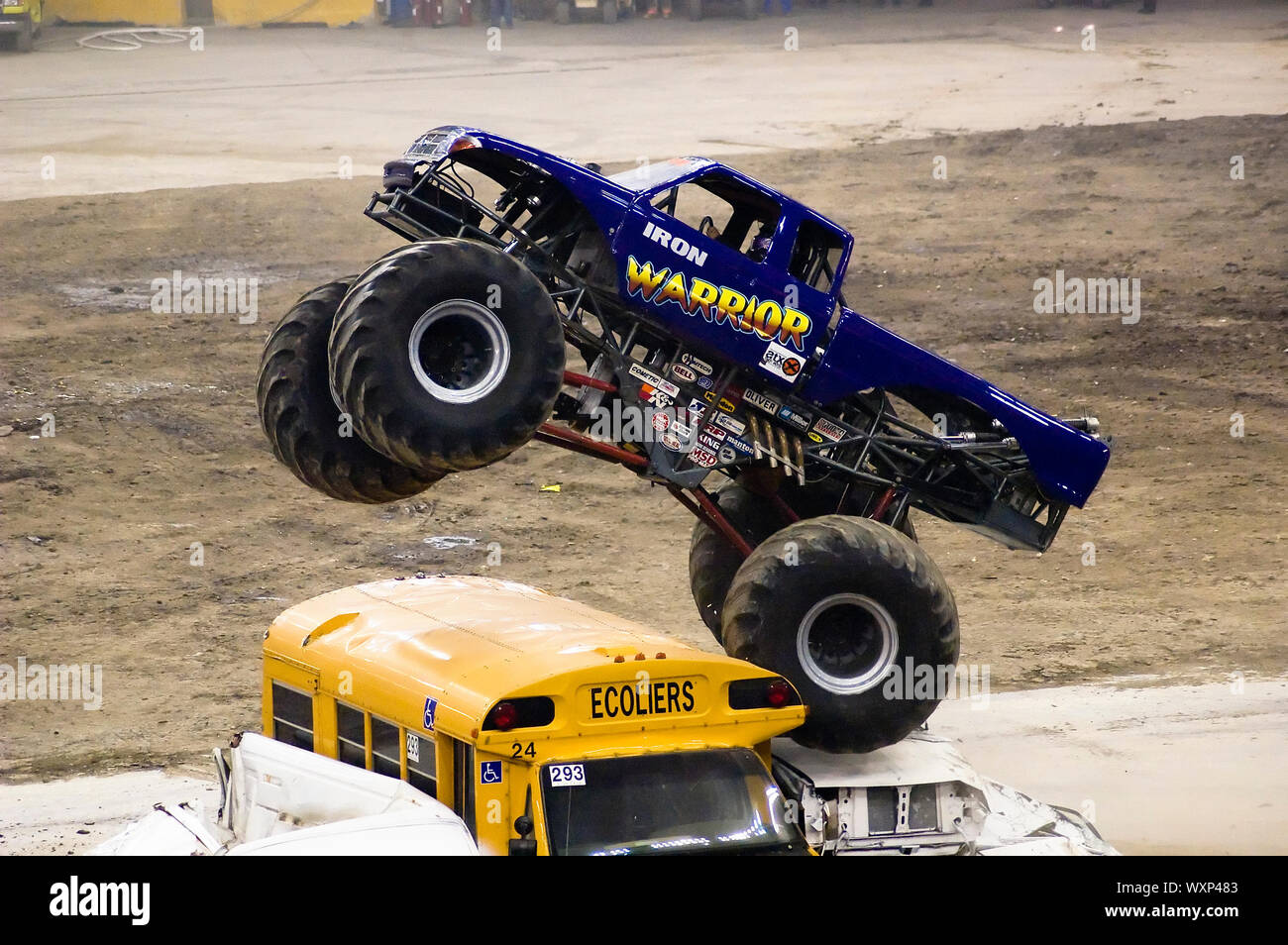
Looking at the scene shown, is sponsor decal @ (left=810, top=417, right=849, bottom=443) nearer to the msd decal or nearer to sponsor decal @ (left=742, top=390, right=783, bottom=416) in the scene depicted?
→ sponsor decal @ (left=742, top=390, right=783, bottom=416)

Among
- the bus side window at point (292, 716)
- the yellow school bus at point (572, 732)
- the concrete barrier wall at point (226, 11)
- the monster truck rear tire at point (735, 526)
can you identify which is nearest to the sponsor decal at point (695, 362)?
the monster truck rear tire at point (735, 526)

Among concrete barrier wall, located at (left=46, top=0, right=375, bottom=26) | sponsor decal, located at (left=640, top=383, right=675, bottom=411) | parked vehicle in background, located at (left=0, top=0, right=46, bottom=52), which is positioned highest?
concrete barrier wall, located at (left=46, top=0, right=375, bottom=26)

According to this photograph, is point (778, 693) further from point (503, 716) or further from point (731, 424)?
point (731, 424)

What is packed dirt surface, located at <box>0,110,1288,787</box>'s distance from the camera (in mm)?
14883

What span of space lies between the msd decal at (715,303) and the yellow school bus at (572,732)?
7.47ft

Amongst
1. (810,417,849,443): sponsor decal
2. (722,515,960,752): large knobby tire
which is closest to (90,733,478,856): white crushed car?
(722,515,960,752): large knobby tire

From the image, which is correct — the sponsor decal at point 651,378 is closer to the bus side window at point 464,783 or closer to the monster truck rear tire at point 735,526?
the monster truck rear tire at point 735,526

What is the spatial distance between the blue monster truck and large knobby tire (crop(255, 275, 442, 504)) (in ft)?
0.04

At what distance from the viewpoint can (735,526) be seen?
10977 millimetres

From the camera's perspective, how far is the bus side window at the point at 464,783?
7000 mm

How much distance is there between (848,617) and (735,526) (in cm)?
185
